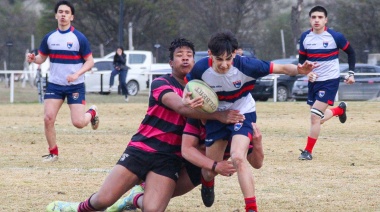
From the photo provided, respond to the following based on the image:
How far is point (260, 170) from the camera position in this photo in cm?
1034

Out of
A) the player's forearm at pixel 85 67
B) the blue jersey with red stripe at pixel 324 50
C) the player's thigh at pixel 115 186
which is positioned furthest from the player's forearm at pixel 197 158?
the blue jersey with red stripe at pixel 324 50

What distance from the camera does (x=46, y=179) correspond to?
380 inches

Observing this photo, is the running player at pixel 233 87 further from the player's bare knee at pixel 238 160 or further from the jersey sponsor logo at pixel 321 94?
the jersey sponsor logo at pixel 321 94

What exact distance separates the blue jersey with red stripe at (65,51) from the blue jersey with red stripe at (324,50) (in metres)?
2.90

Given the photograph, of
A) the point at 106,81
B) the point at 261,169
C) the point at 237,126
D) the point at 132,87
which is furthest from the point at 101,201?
the point at 132,87

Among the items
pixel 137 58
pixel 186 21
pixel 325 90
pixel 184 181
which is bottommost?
pixel 184 181

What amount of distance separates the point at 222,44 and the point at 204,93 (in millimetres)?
402

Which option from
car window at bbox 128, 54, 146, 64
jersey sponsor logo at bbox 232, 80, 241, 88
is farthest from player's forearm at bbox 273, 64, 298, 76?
car window at bbox 128, 54, 146, 64

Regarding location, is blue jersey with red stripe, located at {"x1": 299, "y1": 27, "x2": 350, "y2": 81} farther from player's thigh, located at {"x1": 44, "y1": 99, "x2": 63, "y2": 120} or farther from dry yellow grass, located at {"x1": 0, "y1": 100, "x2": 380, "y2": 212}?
Answer: player's thigh, located at {"x1": 44, "y1": 99, "x2": 63, "y2": 120}

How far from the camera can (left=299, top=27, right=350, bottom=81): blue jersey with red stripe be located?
11773 mm

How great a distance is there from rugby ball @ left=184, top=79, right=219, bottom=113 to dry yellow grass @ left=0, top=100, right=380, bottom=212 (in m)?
1.31

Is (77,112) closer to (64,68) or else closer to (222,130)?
(64,68)

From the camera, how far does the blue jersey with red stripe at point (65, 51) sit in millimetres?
11219

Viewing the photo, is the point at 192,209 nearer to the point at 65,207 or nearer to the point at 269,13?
the point at 65,207
